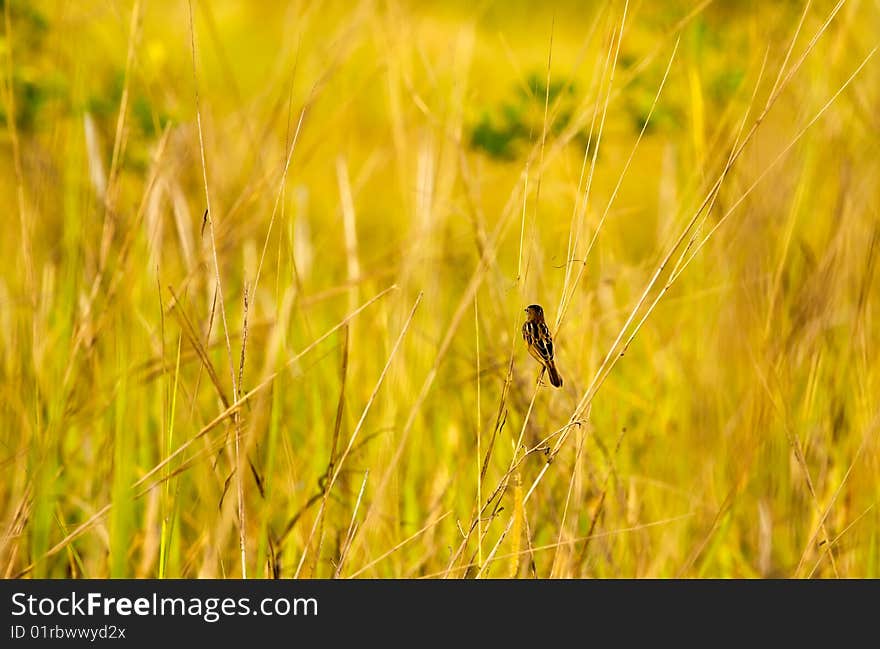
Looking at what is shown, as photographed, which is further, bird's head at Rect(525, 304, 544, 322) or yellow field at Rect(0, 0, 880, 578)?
yellow field at Rect(0, 0, 880, 578)

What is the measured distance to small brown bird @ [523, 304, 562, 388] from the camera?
0.86m

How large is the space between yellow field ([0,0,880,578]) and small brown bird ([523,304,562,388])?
5 centimetres

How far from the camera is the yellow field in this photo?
1.03 meters

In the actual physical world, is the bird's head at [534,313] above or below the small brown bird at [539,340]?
above

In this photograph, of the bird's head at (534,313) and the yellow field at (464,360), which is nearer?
the bird's head at (534,313)

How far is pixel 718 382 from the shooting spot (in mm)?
1473

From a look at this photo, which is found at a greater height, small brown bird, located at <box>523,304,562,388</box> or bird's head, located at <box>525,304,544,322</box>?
bird's head, located at <box>525,304,544,322</box>

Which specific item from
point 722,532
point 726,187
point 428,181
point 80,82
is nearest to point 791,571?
point 722,532

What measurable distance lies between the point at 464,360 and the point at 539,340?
61cm

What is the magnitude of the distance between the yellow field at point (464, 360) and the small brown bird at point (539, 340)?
0.05 m

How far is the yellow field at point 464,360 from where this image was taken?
1031mm

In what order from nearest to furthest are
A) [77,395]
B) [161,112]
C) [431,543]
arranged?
[431,543], [77,395], [161,112]
